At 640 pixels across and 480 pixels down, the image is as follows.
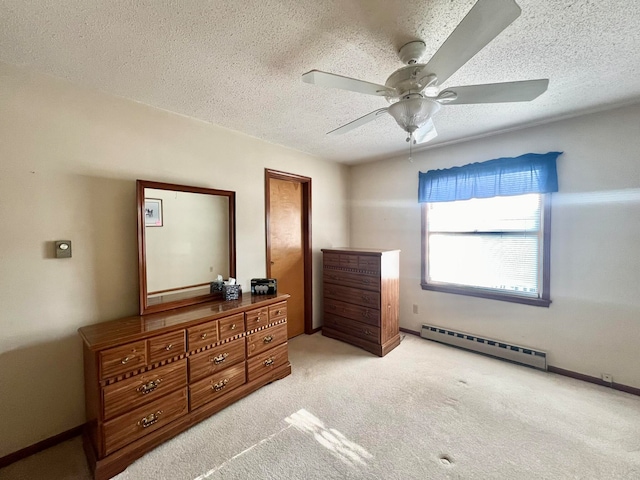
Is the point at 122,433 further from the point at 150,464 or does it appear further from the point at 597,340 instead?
the point at 597,340

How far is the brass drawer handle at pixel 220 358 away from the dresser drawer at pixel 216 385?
0.28 feet

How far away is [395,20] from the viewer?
4.19 ft

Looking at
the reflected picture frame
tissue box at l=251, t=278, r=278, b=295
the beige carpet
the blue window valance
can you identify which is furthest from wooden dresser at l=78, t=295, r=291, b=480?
the blue window valance

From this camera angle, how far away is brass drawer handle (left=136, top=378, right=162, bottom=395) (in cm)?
167

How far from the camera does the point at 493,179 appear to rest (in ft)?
9.44

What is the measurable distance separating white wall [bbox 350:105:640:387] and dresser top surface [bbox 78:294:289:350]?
103 inches

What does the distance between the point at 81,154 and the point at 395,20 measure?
7.20ft

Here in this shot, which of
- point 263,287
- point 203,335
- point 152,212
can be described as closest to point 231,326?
point 203,335

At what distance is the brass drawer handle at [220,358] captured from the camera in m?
2.02

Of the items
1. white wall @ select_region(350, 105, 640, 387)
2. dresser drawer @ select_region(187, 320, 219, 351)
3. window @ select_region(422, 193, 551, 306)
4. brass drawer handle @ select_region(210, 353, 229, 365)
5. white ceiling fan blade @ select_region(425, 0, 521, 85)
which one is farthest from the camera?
window @ select_region(422, 193, 551, 306)

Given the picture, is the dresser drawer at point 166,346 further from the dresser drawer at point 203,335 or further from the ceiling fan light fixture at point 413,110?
the ceiling fan light fixture at point 413,110

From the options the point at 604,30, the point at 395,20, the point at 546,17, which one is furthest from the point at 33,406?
the point at 604,30

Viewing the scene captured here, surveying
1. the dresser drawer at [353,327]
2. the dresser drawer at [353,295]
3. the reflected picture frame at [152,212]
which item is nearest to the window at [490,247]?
the dresser drawer at [353,295]

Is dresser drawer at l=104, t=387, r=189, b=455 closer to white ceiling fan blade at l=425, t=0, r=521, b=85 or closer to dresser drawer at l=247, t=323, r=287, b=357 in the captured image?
dresser drawer at l=247, t=323, r=287, b=357
